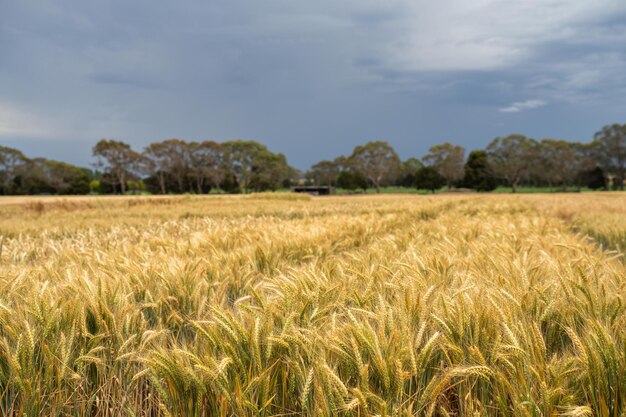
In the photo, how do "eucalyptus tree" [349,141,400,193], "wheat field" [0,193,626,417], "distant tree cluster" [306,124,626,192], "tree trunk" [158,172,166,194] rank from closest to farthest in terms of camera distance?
1. "wheat field" [0,193,626,417]
2. "distant tree cluster" [306,124,626,192]
3. "tree trunk" [158,172,166,194]
4. "eucalyptus tree" [349,141,400,193]

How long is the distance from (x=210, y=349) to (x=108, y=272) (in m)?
1.43

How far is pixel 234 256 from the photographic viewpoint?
303cm

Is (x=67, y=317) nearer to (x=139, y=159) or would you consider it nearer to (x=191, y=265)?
(x=191, y=265)

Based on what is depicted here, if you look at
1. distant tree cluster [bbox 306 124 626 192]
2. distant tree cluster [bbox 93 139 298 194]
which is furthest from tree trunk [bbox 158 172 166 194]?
distant tree cluster [bbox 306 124 626 192]

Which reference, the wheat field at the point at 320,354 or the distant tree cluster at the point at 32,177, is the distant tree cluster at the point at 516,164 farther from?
the wheat field at the point at 320,354

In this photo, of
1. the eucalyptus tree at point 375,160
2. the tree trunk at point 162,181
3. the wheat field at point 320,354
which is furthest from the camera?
the eucalyptus tree at point 375,160

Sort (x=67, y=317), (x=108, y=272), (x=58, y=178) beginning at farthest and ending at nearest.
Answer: (x=58, y=178), (x=108, y=272), (x=67, y=317)

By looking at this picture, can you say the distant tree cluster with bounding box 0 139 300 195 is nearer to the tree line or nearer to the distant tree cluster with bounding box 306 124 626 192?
the tree line

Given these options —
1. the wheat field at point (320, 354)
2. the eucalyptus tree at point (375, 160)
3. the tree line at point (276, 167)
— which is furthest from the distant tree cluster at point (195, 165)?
the wheat field at point (320, 354)

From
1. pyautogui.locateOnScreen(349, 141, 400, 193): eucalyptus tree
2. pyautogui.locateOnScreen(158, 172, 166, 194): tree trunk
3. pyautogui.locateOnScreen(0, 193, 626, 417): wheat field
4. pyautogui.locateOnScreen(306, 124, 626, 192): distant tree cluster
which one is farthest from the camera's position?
pyautogui.locateOnScreen(349, 141, 400, 193): eucalyptus tree

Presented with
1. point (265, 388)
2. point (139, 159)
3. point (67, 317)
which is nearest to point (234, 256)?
point (67, 317)

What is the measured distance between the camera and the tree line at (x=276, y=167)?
64562 mm

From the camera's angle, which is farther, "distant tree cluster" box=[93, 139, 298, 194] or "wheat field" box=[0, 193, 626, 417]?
"distant tree cluster" box=[93, 139, 298, 194]

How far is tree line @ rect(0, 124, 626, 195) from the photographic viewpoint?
6456cm
